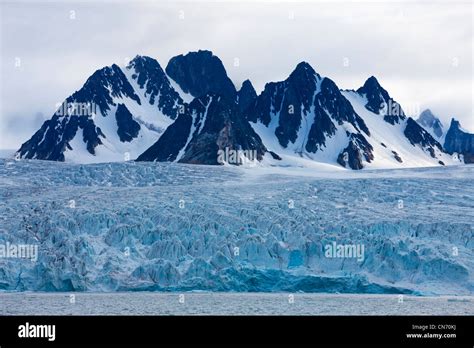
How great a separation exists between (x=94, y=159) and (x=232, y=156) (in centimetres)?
A: 6039

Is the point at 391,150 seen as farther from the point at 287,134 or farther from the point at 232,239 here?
the point at 232,239

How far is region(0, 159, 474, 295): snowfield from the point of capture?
117 feet

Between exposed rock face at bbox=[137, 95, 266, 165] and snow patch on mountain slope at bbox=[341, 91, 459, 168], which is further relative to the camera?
snow patch on mountain slope at bbox=[341, 91, 459, 168]

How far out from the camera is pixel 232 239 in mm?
38031

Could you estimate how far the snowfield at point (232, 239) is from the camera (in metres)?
35.6

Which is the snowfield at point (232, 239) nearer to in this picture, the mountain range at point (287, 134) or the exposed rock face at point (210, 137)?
the exposed rock face at point (210, 137)

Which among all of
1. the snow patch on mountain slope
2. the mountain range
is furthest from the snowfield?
the snow patch on mountain slope

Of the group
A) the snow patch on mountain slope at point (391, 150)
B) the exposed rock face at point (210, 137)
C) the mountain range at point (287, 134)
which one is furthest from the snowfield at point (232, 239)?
the snow patch on mountain slope at point (391, 150)

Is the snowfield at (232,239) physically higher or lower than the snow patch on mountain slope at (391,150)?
lower

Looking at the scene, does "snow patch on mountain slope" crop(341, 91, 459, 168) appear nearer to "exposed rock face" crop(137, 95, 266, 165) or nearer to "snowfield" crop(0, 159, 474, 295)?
"exposed rock face" crop(137, 95, 266, 165)

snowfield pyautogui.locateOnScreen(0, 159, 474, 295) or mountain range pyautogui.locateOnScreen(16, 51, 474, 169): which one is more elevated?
mountain range pyautogui.locateOnScreen(16, 51, 474, 169)

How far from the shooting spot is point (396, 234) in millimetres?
39500
